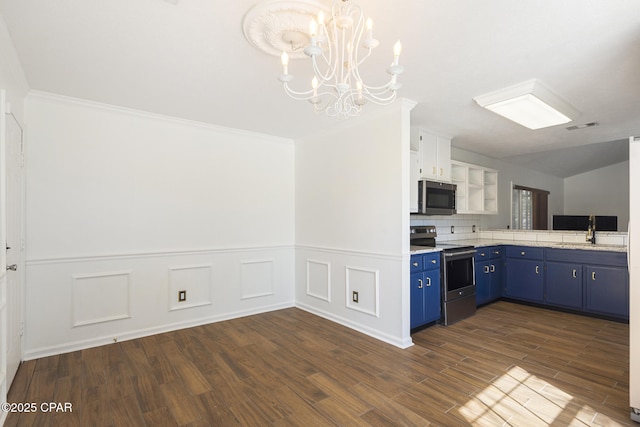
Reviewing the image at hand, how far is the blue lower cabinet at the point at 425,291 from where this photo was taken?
10.9 feet

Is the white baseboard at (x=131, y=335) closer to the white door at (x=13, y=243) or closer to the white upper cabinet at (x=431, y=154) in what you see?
the white door at (x=13, y=243)

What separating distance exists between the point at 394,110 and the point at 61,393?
3.57 meters

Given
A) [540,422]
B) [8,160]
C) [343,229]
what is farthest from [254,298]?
[540,422]

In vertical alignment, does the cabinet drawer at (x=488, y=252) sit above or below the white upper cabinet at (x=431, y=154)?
below

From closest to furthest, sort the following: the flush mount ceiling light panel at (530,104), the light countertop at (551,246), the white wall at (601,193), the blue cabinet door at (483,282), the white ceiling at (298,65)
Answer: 1. the white ceiling at (298,65)
2. the flush mount ceiling light panel at (530,104)
3. the light countertop at (551,246)
4. the blue cabinet door at (483,282)
5. the white wall at (601,193)

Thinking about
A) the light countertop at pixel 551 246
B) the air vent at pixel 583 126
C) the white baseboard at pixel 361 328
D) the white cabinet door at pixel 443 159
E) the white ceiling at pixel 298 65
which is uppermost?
the white ceiling at pixel 298 65

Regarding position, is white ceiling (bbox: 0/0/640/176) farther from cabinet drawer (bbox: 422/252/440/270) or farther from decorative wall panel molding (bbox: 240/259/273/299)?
decorative wall panel molding (bbox: 240/259/273/299)

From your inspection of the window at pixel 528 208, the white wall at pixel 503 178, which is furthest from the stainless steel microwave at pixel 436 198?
the window at pixel 528 208

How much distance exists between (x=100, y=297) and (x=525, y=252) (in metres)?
5.31

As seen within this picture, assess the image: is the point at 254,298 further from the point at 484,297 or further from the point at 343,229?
the point at 484,297

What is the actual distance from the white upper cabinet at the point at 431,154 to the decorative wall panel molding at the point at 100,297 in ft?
11.4

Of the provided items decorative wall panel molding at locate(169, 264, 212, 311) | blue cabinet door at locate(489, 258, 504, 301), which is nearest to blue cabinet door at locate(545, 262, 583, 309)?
blue cabinet door at locate(489, 258, 504, 301)

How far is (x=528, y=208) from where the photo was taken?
6.96 m

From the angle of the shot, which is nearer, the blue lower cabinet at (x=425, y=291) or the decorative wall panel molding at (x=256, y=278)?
the blue lower cabinet at (x=425, y=291)
